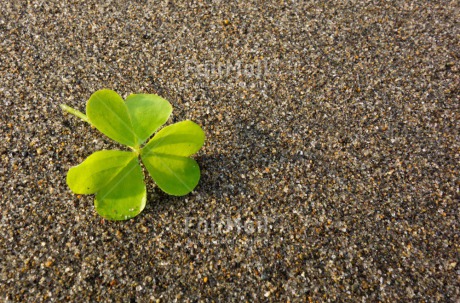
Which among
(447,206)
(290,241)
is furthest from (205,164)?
(447,206)

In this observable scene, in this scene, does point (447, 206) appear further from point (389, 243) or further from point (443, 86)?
point (443, 86)

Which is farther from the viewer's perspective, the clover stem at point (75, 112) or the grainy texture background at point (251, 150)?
the clover stem at point (75, 112)

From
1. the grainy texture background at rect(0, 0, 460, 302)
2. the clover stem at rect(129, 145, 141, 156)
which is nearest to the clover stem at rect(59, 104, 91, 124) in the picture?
the grainy texture background at rect(0, 0, 460, 302)

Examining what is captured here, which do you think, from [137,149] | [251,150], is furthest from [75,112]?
[251,150]

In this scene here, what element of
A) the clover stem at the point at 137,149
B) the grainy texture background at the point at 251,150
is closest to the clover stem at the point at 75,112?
the grainy texture background at the point at 251,150

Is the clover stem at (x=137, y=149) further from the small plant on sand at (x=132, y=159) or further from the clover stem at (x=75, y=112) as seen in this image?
the clover stem at (x=75, y=112)

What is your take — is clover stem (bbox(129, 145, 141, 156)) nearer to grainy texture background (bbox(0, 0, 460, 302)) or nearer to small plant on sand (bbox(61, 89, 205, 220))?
small plant on sand (bbox(61, 89, 205, 220))
